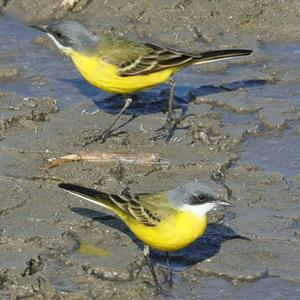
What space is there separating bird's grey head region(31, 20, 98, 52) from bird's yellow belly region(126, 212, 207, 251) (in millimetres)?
3139

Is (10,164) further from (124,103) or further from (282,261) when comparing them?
(282,261)

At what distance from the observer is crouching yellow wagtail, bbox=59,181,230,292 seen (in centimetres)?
833

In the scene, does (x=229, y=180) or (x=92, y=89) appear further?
(x=92, y=89)

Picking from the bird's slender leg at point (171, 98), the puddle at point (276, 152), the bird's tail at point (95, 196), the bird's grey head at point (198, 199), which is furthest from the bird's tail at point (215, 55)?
the bird's grey head at point (198, 199)

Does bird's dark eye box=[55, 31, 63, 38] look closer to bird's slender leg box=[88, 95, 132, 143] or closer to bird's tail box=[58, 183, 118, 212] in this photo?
bird's slender leg box=[88, 95, 132, 143]

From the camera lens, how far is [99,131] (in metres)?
11.2

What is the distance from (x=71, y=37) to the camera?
11070 mm

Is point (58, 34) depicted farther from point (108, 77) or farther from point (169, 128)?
point (169, 128)

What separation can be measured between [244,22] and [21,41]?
8.88 ft

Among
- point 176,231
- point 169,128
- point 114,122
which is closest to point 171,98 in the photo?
point 169,128

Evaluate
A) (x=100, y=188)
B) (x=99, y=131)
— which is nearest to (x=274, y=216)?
(x=100, y=188)

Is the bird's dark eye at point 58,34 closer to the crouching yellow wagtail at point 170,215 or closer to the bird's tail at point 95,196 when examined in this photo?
the bird's tail at point 95,196

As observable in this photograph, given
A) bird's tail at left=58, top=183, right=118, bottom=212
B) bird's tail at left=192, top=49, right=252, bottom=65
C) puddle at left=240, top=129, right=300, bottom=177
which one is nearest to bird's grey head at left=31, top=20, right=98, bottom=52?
bird's tail at left=192, top=49, right=252, bottom=65

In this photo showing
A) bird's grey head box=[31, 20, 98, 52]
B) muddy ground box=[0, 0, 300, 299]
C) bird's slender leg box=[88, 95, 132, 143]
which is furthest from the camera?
bird's grey head box=[31, 20, 98, 52]
